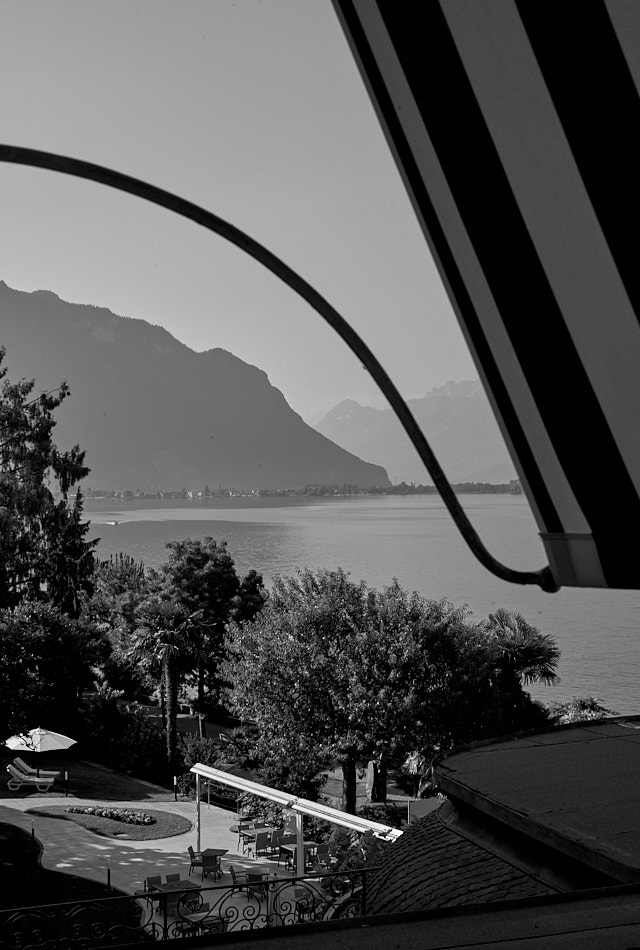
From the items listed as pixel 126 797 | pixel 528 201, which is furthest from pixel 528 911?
pixel 126 797

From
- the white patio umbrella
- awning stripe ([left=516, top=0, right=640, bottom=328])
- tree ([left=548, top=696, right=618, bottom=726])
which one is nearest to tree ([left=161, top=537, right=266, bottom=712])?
the white patio umbrella

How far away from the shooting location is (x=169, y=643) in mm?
30328

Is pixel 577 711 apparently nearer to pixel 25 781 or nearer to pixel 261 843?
pixel 261 843

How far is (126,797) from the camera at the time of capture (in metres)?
25.3

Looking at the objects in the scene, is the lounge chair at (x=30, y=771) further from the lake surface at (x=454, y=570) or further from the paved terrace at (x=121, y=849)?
the lake surface at (x=454, y=570)

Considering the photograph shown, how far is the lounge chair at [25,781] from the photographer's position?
25.0m

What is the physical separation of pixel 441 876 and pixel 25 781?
21432mm

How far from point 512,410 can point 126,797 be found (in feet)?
86.0

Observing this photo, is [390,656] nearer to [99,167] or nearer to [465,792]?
[465,792]

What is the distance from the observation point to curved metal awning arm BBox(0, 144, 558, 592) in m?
0.96

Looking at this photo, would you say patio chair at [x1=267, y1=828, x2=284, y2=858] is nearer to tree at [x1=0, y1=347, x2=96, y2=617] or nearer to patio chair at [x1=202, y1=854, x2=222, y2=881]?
patio chair at [x1=202, y1=854, x2=222, y2=881]

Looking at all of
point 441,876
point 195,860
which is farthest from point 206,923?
point 441,876

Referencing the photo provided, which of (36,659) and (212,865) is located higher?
(36,659)

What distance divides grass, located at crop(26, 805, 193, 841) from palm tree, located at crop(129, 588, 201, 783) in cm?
633
